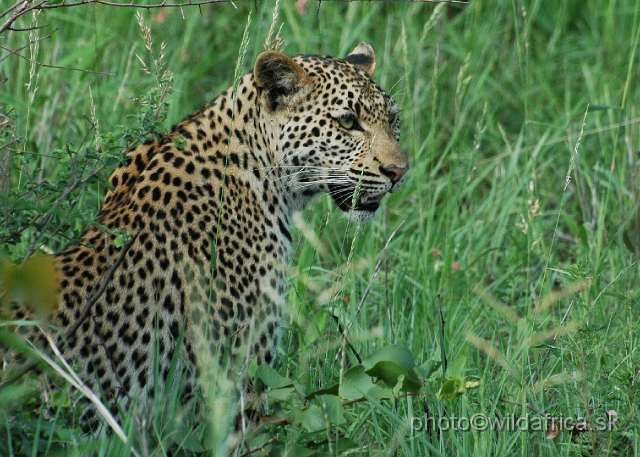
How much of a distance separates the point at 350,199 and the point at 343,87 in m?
0.53

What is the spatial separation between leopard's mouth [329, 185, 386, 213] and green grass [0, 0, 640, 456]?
0.13m

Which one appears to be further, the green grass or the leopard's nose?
the leopard's nose

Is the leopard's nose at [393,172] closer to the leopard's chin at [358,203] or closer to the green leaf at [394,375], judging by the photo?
the leopard's chin at [358,203]

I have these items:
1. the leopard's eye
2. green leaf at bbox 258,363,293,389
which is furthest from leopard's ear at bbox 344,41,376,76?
green leaf at bbox 258,363,293,389

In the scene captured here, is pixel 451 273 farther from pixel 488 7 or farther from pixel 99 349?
pixel 488 7

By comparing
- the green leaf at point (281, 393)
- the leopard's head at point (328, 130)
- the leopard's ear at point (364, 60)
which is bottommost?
the green leaf at point (281, 393)

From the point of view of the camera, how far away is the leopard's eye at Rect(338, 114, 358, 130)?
15.8 feet

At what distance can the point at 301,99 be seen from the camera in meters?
4.79

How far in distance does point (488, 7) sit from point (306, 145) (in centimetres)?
Result: 416

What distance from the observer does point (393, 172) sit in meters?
4.87

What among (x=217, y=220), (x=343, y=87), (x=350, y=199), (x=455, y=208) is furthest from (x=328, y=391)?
(x=455, y=208)

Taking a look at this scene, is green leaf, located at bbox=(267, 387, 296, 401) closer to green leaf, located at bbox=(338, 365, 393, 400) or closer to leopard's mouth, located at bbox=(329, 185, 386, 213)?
green leaf, located at bbox=(338, 365, 393, 400)

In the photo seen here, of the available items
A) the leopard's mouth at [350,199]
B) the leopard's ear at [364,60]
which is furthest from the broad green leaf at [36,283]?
the leopard's ear at [364,60]

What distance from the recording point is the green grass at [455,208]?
4.04m
